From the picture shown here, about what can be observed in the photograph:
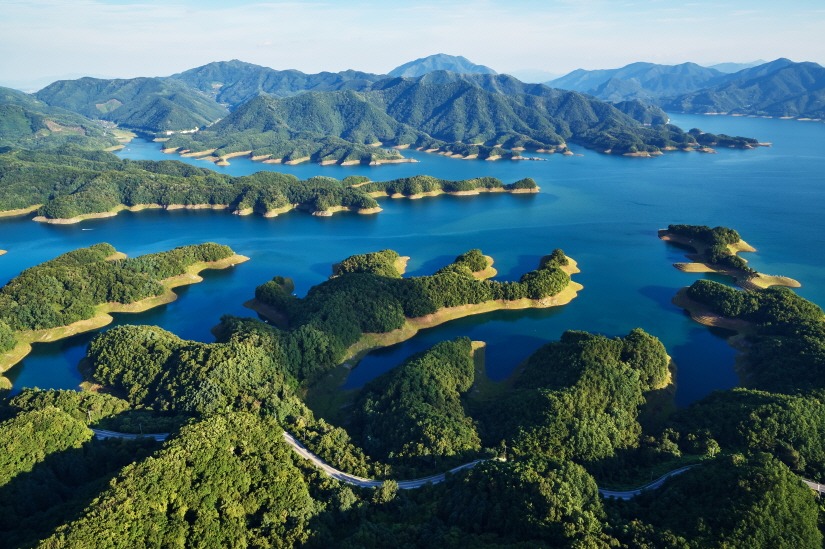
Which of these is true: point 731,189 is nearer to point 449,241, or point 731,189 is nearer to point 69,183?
point 449,241

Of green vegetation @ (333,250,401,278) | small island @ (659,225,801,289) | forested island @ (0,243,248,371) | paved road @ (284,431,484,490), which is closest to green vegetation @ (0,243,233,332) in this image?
forested island @ (0,243,248,371)

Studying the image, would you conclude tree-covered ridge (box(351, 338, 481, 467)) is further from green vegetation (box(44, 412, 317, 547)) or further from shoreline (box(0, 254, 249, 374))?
shoreline (box(0, 254, 249, 374))

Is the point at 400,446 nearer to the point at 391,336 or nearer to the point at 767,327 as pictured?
the point at 391,336

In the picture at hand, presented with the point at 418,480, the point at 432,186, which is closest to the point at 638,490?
the point at 418,480

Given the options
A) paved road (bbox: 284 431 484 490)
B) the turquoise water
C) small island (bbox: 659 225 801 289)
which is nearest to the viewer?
paved road (bbox: 284 431 484 490)

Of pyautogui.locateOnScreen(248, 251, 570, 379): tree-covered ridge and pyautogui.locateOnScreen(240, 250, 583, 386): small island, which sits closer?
pyautogui.locateOnScreen(248, 251, 570, 379): tree-covered ridge

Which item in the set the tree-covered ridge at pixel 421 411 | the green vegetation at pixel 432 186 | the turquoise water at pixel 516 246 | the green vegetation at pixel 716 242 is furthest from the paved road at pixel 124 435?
the green vegetation at pixel 432 186

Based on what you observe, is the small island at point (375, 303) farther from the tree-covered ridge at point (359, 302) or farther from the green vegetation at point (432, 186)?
the green vegetation at point (432, 186)
